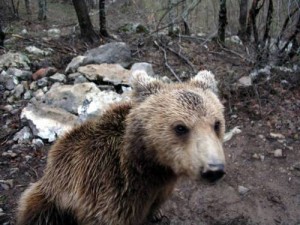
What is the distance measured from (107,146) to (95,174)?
229mm

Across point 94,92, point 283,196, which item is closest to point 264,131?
point 283,196

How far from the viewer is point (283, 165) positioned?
4770mm

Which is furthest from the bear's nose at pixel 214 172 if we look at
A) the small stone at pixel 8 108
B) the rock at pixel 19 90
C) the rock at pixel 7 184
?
the rock at pixel 19 90

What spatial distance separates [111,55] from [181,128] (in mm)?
4093

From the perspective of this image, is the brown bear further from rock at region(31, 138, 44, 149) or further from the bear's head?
rock at region(31, 138, 44, 149)

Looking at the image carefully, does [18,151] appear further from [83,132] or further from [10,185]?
[83,132]

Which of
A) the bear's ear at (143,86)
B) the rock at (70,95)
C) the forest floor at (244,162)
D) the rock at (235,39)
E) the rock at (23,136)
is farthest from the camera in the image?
the rock at (235,39)

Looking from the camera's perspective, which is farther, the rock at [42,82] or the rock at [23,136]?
the rock at [42,82]

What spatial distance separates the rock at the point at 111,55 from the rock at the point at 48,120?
137 centimetres

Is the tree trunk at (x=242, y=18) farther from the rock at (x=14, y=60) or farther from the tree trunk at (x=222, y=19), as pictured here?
the rock at (x=14, y=60)

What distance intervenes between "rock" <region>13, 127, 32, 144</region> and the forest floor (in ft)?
0.39

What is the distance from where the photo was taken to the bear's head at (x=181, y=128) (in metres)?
2.51

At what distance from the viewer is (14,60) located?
266 inches

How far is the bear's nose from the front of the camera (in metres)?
2.40
